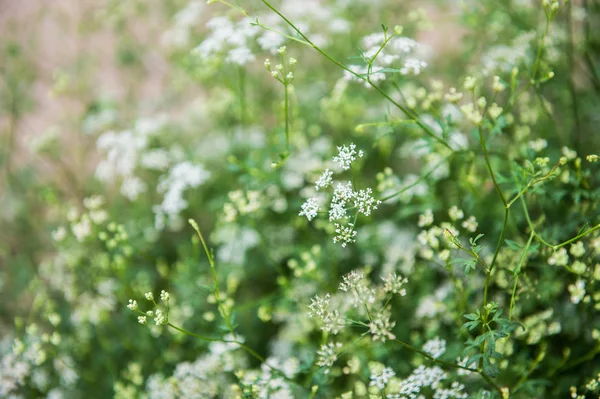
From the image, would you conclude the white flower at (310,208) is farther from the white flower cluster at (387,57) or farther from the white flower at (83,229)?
the white flower at (83,229)

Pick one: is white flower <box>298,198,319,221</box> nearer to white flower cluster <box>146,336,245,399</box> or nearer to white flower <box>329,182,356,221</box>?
white flower <box>329,182,356,221</box>

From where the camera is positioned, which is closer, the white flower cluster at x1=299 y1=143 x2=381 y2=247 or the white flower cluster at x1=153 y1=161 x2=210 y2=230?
the white flower cluster at x1=299 y1=143 x2=381 y2=247

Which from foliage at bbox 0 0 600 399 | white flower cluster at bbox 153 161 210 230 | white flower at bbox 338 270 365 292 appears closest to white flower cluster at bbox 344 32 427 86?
foliage at bbox 0 0 600 399

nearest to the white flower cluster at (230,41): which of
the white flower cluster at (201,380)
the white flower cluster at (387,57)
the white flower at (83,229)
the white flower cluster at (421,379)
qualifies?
the white flower cluster at (387,57)

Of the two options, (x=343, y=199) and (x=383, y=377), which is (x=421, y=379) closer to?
(x=383, y=377)

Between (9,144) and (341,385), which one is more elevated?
(9,144)

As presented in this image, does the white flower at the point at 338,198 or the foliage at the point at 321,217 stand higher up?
the foliage at the point at 321,217

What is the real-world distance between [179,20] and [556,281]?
6.69 ft

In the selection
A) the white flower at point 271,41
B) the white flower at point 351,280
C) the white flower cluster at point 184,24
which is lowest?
the white flower at point 351,280

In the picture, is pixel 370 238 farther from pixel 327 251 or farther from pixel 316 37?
pixel 316 37

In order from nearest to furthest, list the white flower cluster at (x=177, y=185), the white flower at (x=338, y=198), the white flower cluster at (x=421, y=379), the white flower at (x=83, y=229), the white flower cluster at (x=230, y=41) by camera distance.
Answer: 1. the white flower at (x=338, y=198)
2. the white flower cluster at (x=421, y=379)
3. the white flower cluster at (x=230, y=41)
4. the white flower at (x=83, y=229)
5. the white flower cluster at (x=177, y=185)

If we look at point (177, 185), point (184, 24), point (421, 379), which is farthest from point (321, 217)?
point (184, 24)

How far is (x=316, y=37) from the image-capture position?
6.88ft

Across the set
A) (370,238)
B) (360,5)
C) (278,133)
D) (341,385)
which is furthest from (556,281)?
(360,5)
